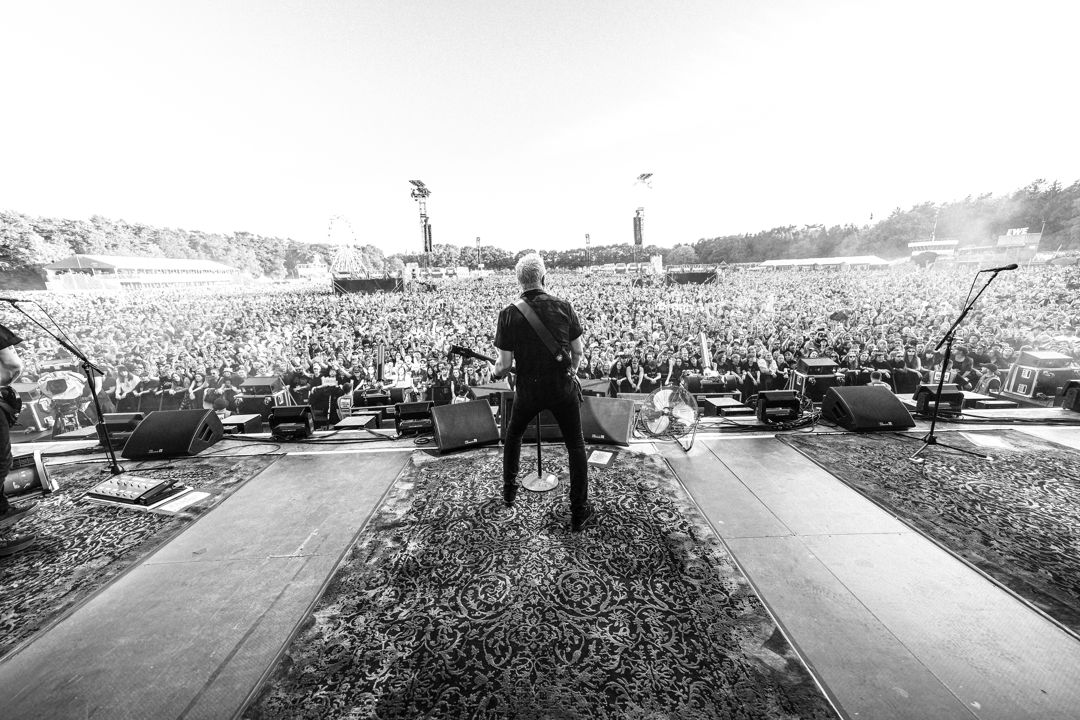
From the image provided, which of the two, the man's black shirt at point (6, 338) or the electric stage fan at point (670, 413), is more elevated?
the man's black shirt at point (6, 338)

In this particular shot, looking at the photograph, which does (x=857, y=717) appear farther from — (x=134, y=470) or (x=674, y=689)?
(x=134, y=470)

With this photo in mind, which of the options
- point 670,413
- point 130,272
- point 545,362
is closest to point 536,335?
point 545,362

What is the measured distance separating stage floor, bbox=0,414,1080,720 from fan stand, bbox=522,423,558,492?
1134mm

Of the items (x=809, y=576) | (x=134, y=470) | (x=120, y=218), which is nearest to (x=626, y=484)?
(x=809, y=576)

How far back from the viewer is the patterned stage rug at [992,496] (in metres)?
2.19

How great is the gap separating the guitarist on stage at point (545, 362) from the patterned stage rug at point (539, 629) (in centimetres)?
50

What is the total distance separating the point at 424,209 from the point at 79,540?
24.1ft

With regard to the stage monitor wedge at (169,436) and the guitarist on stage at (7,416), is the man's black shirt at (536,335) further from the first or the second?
the stage monitor wedge at (169,436)

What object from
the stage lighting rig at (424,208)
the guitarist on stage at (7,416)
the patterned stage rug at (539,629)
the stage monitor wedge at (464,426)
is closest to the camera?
the patterned stage rug at (539,629)

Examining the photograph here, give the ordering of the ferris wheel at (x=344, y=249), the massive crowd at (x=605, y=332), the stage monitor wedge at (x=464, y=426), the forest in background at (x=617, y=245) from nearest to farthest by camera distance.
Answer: the stage monitor wedge at (x=464, y=426)
the forest in background at (x=617, y=245)
the massive crowd at (x=605, y=332)
the ferris wheel at (x=344, y=249)

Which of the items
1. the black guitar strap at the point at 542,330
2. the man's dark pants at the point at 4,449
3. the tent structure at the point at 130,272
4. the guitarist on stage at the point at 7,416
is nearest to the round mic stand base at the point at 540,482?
the black guitar strap at the point at 542,330

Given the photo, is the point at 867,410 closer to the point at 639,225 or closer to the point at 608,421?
the point at 608,421

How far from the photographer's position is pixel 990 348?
21.9ft

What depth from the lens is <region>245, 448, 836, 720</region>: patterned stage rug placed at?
1.50 meters
